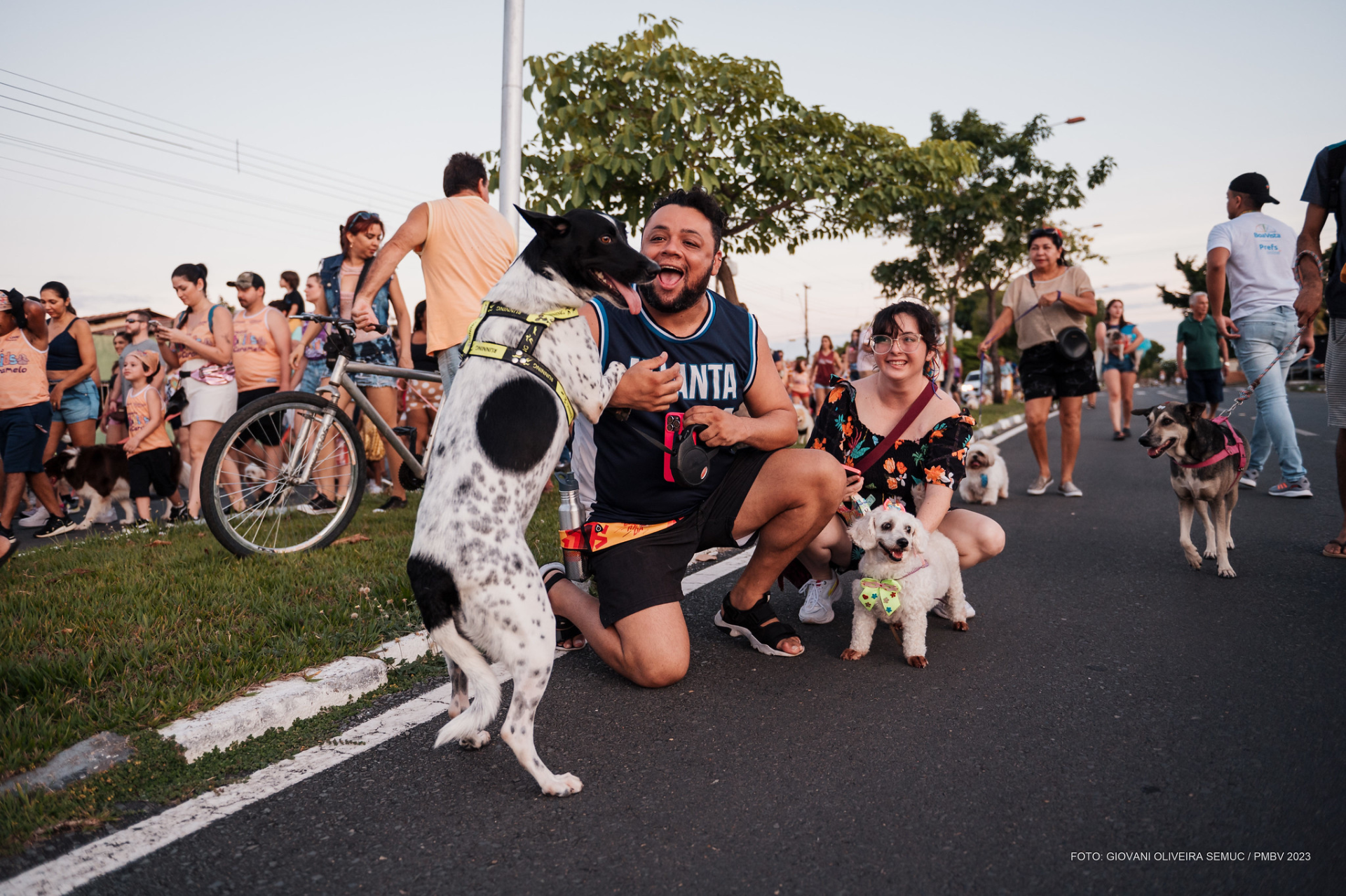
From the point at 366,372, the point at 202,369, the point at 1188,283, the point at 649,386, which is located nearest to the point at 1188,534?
the point at 649,386

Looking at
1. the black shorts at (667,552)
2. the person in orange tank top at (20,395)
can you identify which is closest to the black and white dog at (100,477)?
the person in orange tank top at (20,395)

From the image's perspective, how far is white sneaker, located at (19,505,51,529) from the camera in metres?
8.66

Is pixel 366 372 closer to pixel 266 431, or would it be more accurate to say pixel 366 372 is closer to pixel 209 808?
pixel 266 431

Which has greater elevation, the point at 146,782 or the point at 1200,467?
the point at 1200,467

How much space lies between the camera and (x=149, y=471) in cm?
820

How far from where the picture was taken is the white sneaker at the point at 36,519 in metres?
8.66

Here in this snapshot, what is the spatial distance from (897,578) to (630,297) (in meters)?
1.65

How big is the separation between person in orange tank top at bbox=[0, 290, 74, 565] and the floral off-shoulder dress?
680cm

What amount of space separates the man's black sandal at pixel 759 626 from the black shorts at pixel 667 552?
307 mm

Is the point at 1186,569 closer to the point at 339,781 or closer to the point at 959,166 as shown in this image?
the point at 339,781

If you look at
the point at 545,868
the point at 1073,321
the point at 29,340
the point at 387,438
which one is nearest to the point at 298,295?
the point at 29,340

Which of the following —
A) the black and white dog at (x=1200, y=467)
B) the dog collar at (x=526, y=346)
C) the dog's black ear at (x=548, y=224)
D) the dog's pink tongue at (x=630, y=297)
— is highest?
the dog's black ear at (x=548, y=224)

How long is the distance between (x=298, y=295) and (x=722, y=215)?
7520 mm

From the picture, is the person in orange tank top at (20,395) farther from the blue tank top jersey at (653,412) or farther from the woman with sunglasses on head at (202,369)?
the blue tank top jersey at (653,412)
